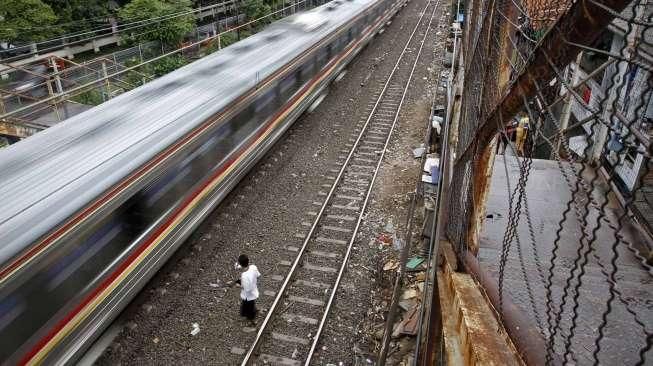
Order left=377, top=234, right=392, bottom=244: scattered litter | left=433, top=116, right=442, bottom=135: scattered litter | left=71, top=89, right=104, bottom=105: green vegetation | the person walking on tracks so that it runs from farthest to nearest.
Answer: left=71, top=89, right=104, bottom=105: green vegetation < left=433, top=116, right=442, bottom=135: scattered litter < left=377, top=234, right=392, bottom=244: scattered litter < the person walking on tracks

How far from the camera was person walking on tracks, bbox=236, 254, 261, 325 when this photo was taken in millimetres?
6652

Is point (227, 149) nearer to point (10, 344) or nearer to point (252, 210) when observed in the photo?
point (252, 210)

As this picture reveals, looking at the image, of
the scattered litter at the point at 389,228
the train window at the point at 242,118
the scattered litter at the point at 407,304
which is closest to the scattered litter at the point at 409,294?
the scattered litter at the point at 407,304

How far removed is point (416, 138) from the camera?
42.5ft

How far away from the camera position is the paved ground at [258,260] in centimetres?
655

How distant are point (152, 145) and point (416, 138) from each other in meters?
8.01

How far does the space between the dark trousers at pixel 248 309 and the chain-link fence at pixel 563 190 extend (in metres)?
3.13

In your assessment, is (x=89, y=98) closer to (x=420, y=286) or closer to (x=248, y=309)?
(x=248, y=309)

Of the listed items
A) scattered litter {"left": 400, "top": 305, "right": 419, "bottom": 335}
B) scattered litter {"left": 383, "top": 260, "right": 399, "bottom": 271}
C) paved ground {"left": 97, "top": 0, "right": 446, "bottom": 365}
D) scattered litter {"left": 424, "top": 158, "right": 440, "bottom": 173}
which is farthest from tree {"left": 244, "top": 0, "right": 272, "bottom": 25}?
scattered litter {"left": 400, "top": 305, "right": 419, "bottom": 335}

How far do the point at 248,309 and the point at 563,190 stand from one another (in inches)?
194

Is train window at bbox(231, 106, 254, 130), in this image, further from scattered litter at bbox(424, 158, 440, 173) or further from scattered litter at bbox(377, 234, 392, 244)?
scattered litter at bbox(424, 158, 440, 173)

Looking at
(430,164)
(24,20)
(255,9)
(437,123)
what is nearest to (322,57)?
(437,123)

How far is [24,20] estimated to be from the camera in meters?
18.9

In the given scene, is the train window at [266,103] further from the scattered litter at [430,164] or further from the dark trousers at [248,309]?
the dark trousers at [248,309]
